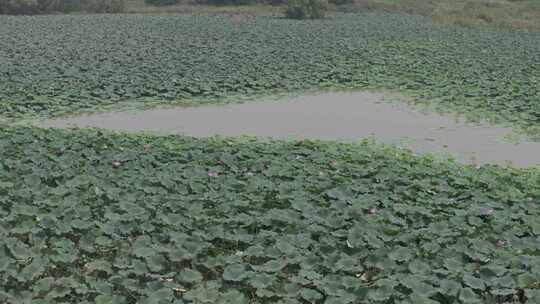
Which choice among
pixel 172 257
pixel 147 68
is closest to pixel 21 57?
pixel 147 68

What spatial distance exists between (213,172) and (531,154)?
510 cm

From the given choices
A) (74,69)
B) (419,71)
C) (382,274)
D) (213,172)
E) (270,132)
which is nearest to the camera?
(382,274)

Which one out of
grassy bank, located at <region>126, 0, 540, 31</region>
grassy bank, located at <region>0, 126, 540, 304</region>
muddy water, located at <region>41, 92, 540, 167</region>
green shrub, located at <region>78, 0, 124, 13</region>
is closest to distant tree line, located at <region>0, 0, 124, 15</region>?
green shrub, located at <region>78, 0, 124, 13</region>

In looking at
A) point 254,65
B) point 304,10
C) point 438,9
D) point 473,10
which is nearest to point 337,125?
point 254,65

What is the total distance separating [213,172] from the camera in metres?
8.19

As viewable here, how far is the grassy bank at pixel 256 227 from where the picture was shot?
5.36 metres

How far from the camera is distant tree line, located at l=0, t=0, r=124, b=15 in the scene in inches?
1487

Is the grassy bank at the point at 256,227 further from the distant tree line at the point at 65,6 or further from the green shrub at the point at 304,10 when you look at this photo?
the distant tree line at the point at 65,6

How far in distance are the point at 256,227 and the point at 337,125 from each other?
20.8ft

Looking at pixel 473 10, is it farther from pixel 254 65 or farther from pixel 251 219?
pixel 251 219

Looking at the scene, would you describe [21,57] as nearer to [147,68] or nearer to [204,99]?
[147,68]

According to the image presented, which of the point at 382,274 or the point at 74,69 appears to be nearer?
the point at 382,274

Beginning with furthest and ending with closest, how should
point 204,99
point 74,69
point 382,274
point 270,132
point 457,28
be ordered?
point 457,28
point 74,69
point 204,99
point 270,132
point 382,274

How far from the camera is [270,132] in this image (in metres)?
12.1
